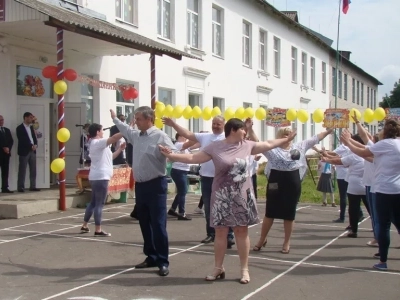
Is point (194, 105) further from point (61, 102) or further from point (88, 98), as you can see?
point (61, 102)

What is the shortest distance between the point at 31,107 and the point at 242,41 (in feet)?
42.1

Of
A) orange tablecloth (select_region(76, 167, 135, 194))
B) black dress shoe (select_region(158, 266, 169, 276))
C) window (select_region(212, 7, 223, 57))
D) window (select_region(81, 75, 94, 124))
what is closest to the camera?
black dress shoe (select_region(158, 266, 169, 276))

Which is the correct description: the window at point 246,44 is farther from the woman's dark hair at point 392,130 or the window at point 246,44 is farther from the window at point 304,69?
the woman's dark hair at point 392,130

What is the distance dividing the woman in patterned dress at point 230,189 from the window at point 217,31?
53.1 ft

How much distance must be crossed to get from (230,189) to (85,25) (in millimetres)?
6619

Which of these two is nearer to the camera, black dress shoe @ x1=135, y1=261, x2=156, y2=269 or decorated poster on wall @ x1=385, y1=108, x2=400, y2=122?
black dress shoe @ x1=135, y1=261, x2=156, y2=269

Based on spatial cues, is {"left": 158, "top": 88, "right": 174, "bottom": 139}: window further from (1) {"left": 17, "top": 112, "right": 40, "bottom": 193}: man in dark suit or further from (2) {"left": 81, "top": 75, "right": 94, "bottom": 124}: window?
(1) {"left": 17, "top": 112, "right": 40, "bottom": 193}: man in dark suit

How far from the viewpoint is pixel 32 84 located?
13961mm

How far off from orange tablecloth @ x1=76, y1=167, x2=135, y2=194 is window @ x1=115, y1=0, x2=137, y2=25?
5422mm

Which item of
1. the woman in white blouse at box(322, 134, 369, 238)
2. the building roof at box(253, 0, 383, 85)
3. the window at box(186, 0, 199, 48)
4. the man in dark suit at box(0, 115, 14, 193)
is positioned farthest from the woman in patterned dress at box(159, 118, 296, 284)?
the building roof at box(253, 0, 383, 85)

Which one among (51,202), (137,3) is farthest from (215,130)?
(137,3)

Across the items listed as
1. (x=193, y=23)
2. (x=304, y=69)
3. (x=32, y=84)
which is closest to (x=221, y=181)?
(x=32, y=84)

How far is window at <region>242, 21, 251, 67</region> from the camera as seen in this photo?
2485 cm

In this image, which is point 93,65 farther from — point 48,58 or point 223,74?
point 223,74
